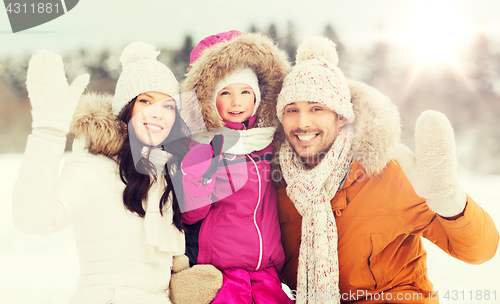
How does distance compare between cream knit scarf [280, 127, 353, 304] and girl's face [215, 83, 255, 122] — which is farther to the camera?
girl's face [215, 83, 255, 122]

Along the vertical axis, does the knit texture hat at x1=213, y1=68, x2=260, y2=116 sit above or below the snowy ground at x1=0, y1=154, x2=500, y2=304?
above

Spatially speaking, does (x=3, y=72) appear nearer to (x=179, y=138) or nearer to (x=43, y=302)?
(x=43, y=302)

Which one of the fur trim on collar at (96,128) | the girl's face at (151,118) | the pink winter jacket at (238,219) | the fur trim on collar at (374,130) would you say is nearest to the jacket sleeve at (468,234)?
the fur trim on collar at (374,130)

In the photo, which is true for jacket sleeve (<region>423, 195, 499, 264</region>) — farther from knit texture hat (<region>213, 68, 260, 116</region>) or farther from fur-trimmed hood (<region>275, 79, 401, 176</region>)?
knit texture hat (<region>213, 68, 260, 116</region>)

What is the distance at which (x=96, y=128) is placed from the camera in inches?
58.4

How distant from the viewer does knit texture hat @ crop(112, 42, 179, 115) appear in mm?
1564

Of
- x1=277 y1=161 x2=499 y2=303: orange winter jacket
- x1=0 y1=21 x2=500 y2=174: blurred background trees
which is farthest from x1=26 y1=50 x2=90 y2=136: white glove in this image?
x1=0 y1=21 x2=500 y2=174: blurred background trees

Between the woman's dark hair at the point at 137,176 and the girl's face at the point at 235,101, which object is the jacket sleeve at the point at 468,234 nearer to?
the girl's face at the point at 235,101

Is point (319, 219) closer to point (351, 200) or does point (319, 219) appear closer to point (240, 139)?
point (351, 200)

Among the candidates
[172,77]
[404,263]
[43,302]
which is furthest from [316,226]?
[43,302]

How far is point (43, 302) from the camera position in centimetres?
228

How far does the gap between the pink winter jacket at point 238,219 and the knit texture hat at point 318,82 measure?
334 mm

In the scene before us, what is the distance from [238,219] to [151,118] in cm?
65

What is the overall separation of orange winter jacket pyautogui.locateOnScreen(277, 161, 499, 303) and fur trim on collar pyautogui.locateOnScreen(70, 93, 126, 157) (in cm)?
114
